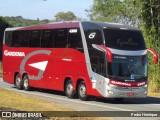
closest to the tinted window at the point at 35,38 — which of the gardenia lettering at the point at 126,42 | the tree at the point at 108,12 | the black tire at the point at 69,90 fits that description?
the black tire at the point at 69,90

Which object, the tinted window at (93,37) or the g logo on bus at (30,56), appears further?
→ the g logo on bus at (30,56)

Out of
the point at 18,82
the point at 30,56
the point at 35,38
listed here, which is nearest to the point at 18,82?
the point at 18,82

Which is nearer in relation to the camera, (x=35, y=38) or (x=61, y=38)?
(x=61, y=38)

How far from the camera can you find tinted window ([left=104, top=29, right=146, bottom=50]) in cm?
2097

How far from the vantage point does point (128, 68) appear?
68.9ft

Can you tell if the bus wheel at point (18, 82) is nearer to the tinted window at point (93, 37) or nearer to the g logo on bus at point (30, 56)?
the g logo on bus at point (30, 56)

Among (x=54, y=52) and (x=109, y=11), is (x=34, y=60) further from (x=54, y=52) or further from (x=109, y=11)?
(x=109, y=11)

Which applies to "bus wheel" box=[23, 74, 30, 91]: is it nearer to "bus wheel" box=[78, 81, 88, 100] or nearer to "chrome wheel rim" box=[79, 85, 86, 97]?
"bus wheel" box=[78, 81, 88, 100]

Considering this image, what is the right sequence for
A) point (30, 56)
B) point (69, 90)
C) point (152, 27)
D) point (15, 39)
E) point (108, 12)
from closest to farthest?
point (69, 90) → point (30, 56) → point (15, 39) → point (152, 27) → point (108, 12)

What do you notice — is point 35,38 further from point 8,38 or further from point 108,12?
point 108,12

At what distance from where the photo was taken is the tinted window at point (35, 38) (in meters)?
26.2

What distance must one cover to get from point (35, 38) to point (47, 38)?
1.47 m

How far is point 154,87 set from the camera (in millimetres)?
30188

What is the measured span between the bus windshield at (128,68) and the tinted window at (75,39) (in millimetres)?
2127
